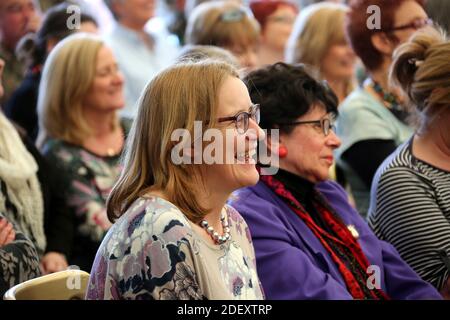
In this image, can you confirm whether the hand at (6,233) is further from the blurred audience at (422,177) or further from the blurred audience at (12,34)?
the blurred audience at (12,34)

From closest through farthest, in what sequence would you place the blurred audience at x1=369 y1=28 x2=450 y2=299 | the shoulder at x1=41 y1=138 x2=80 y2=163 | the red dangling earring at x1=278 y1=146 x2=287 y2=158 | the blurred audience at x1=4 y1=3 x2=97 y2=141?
the red dangling earring at x1=278 y1=146 x2=287 y2=158
the blurred audience at x1=369 y1=28 x2=450 y2=299
the shoulder at x1=41 y1=138 x2=80 y2=163
the blurred audience at x1=4 y1=3 x2=97 y2=141

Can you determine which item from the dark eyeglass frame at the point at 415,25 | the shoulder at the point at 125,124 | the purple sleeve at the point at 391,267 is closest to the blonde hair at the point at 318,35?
the dark eyeglass frame at the point at 415,25

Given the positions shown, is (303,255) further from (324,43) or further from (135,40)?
(135,40)

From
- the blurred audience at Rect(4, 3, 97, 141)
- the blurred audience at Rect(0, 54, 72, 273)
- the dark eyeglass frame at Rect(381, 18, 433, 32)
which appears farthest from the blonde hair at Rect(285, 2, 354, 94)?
the blurred audience at Rect(0, 54, 72, 273)

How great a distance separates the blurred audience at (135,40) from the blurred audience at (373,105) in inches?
50.3

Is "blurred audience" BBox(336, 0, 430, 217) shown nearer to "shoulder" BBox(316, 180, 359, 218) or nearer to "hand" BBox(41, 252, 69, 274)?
"shoulder" BBox(316, 180, 359, 218)

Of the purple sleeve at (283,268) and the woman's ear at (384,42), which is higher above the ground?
the woman's ear at (384,42)

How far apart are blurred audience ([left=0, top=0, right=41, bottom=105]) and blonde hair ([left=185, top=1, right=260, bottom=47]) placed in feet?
2.63

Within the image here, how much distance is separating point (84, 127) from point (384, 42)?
4.03 ft

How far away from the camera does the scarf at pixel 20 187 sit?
2.64 m

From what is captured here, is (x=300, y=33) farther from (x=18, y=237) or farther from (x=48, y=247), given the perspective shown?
(x=18, y=237)

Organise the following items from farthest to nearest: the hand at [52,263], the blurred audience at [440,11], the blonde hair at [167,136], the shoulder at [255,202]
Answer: the blurred audience at [440,11] < the hand at [52,263] < the shoulder at [255,202] < the blonde hair at [167,136]

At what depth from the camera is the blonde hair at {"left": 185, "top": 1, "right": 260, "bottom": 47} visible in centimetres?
388

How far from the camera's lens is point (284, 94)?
234 centimetres
